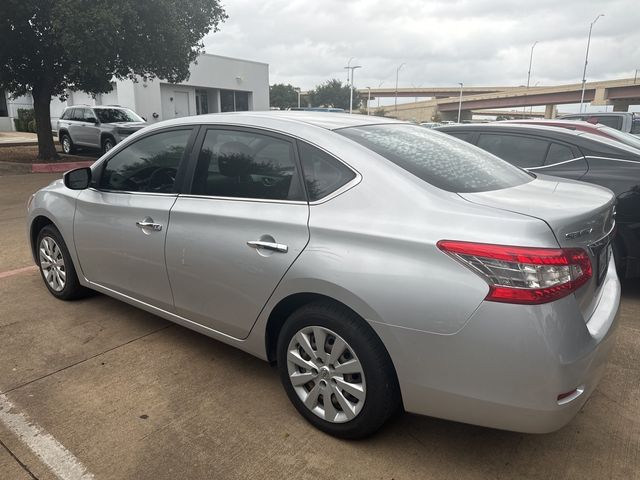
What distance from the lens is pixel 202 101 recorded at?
118 ft

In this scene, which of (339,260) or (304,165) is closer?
(339,260)

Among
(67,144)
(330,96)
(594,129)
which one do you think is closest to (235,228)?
(594,129)

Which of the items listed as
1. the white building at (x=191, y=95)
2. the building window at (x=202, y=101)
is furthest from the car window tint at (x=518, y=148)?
the building window at (x=202, y=101)

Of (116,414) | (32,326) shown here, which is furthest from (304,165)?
Result: (32,326)

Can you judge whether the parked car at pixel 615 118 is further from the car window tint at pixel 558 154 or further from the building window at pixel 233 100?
the building window at pixel 233 100

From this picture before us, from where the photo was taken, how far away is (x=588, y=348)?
2.10 meters

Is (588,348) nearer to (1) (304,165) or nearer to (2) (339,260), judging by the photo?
(2) (339,260)

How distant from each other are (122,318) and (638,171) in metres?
4.58

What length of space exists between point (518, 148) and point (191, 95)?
108 ft

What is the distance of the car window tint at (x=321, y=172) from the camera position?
2.53m

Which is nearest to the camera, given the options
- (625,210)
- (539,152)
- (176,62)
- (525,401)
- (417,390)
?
(525,401)

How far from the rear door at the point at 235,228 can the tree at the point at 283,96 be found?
242 feet

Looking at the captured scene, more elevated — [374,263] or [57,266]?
[374,263]

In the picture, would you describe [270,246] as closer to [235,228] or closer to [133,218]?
[235,228]
